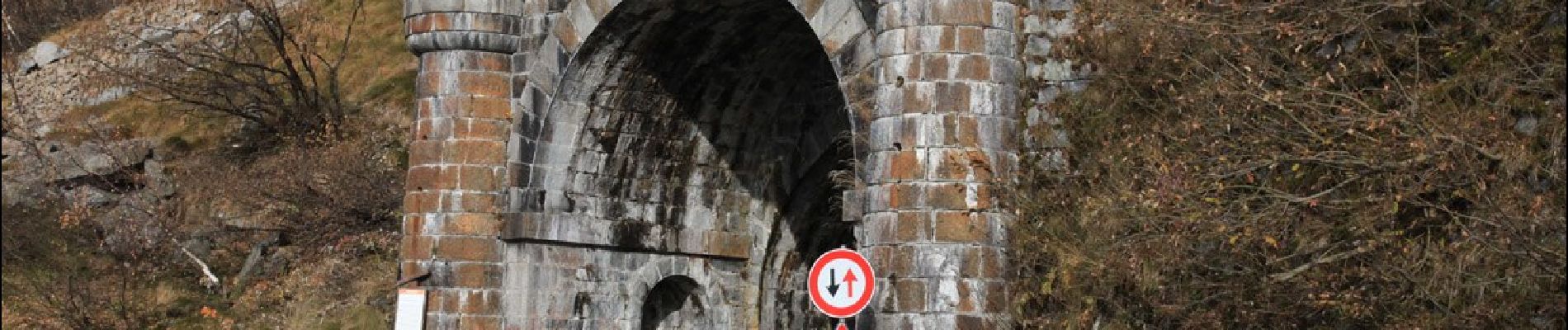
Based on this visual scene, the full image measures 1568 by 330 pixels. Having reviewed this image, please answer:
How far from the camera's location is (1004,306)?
554 inches

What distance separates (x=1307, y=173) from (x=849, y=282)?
3.13 m

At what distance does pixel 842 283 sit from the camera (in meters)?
13.3

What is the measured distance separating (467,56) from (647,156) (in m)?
2.00

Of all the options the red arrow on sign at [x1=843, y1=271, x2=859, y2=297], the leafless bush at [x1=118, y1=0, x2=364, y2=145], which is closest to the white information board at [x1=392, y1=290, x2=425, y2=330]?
the red arrow on sign at [x1=843, y1=271, x2=859, y2=297]

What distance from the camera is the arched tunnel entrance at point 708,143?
58.4ft

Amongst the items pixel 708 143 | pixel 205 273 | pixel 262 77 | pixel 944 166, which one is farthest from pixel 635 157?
pixel 262 77

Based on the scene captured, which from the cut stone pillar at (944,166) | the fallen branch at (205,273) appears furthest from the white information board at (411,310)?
the fallen branch at (205,273)

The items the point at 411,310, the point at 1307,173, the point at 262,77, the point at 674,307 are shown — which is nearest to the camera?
the point at 1307,173

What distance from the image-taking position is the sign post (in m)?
13.2

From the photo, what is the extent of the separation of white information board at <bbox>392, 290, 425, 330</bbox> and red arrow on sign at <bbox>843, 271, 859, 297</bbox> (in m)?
5.93

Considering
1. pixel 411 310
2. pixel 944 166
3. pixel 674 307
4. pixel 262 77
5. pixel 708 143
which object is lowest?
pixel 411 310

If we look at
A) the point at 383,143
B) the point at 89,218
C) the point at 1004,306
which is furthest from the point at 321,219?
the point at 1004,306

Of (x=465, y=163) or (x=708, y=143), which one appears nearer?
(x=465, y=163)

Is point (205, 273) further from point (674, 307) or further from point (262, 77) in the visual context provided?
point (674, 307)
